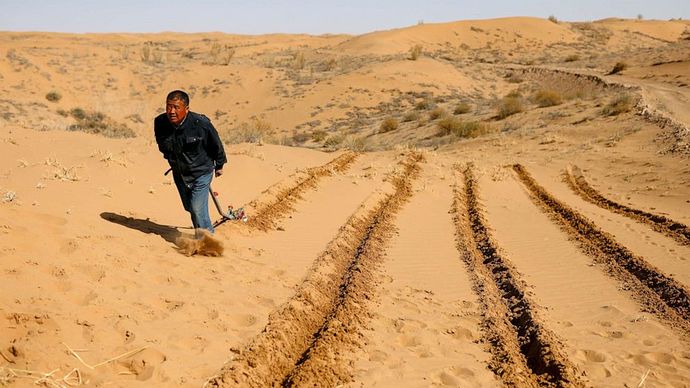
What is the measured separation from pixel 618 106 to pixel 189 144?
1940 cm

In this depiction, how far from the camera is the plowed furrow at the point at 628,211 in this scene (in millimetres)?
9141

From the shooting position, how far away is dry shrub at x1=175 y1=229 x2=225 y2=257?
19.4ft

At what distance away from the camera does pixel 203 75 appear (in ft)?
123

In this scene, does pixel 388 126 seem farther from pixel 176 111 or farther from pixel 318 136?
pixel 176 111

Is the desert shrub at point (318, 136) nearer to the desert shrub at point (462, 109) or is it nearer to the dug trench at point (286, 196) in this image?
the desert shrub at point (462, 109)

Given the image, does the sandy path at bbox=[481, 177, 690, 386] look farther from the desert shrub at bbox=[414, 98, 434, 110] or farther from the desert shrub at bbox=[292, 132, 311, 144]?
the desert shrub at bbox=[414, 98, 434, 110]

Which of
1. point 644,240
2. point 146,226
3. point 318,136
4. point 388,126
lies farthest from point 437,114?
point 146,226

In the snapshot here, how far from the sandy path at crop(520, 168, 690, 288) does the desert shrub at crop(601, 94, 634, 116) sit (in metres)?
9.95

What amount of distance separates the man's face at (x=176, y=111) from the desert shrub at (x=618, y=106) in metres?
19.1

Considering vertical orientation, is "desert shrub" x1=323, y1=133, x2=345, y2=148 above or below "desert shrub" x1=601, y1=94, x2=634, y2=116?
below

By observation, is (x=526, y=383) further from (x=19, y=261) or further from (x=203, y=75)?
(x=203, y=75)

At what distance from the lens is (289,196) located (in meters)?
10.3

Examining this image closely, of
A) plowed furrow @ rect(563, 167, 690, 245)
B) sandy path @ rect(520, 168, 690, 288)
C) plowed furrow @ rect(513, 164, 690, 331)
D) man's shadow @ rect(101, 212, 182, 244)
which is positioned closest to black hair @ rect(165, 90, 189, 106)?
man's shadow @ rect(101, 212, 182, 244)

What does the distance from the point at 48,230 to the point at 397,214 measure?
5973 mm
